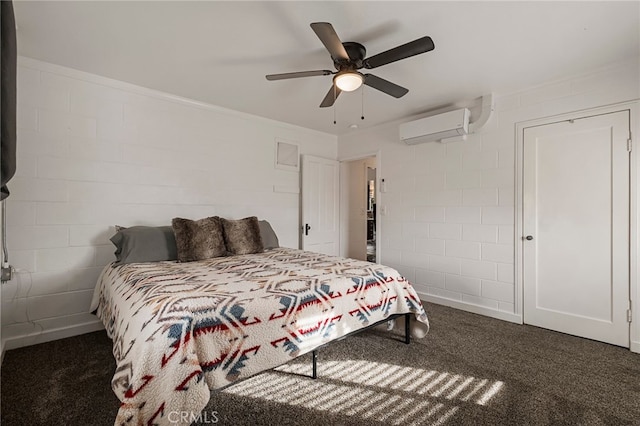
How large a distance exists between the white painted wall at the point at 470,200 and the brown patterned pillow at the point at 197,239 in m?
2.42

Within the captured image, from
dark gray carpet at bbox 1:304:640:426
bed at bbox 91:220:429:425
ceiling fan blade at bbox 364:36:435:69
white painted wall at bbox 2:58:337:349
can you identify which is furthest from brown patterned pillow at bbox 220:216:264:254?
ceiling fan blade at bbox 364:36:435:69

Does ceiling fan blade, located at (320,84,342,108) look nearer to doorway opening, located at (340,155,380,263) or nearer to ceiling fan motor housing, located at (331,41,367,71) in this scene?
ceiling fan motor housing, located at (331,41,367,71)

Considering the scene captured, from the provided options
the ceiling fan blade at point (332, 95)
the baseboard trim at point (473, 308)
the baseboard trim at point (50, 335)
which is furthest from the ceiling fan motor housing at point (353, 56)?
the baseboard trim at point (50, 335)

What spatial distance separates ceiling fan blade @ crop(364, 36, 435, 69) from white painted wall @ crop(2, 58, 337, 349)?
232 centimetres

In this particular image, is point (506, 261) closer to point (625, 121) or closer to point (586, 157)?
point (586, 157)

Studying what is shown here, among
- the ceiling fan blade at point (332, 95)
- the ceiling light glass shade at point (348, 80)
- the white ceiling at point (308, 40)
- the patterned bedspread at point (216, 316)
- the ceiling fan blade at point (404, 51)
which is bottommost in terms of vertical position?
the patterned bedspread at point (216, 316)

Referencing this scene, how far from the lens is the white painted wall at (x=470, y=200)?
283cm

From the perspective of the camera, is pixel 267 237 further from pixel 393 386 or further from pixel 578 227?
pixel 578 227

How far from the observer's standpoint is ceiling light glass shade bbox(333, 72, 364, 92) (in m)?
2.17

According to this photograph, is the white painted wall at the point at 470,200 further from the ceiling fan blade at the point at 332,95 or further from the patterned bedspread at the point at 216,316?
the ceiling fan blade at the point at 332,95

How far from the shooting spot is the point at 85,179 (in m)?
2.82

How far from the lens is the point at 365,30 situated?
2129 millimetres

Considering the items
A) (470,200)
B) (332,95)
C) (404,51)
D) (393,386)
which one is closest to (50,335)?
(393,386)

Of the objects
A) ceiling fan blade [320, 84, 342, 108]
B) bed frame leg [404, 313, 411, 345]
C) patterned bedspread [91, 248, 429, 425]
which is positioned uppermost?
ceiling fan blade [320, 84, 342, 108]
